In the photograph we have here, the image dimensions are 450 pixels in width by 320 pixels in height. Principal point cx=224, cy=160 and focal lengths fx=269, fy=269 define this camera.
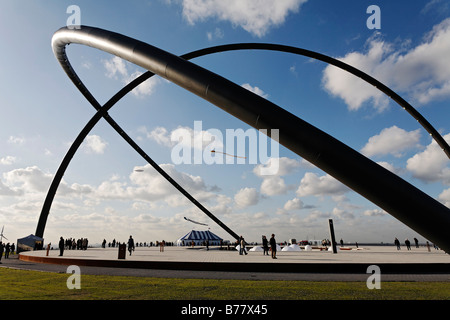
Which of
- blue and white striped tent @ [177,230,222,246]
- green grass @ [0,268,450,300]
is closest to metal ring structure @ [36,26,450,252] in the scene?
green grass @ [0,268,450,300]

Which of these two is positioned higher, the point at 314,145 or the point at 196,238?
the point at 314,145


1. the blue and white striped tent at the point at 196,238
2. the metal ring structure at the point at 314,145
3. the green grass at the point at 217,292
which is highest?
the metal ring structure at the point at 314,145

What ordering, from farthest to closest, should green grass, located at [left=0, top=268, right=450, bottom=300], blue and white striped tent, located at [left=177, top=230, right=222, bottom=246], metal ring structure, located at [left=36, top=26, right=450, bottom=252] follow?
blue and white striped tent, located at [left=177, top=230, right=222, bottom=246], green grass, located at [left=0, top=268, right=450, bottom=300], metal ring structure, located at [left=36, top=26, right=450, bottom=252]

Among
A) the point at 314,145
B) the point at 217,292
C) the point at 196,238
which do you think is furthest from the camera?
the point at 196,238

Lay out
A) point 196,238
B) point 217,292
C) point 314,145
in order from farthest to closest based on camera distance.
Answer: point 196,238 → point 217,292 → point 314,145

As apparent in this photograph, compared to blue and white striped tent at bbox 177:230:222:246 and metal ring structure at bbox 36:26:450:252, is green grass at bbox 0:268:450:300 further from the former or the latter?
blue and white striped tent at bbox 177:230:222:246

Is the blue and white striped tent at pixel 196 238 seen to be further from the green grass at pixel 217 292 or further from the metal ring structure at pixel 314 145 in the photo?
the metal ring structure at pixel 314 145

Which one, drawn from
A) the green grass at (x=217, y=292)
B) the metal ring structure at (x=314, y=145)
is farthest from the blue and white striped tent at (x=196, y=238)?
the metal ring structure at (x=314, y=145)

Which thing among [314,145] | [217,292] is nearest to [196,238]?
[217,292]

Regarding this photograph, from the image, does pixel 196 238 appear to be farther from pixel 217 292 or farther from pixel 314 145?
pixel 314 145

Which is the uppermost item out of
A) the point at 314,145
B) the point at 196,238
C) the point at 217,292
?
the point at 314,145

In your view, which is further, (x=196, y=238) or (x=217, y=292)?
(x=196, y=238)

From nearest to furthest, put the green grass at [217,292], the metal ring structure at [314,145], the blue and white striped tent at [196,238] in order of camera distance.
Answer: the metal ring structure at [314,145] < the green grass at [217,292] < the blue and white striped tent at [196,238]

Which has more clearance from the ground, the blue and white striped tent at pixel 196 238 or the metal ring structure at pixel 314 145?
the metal ring structure at pixel 314 145
